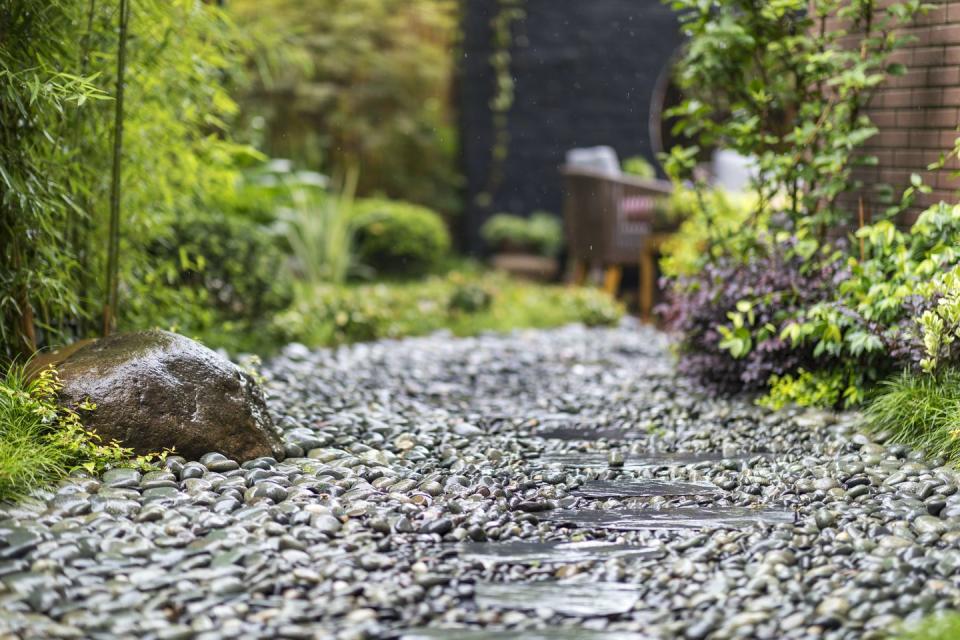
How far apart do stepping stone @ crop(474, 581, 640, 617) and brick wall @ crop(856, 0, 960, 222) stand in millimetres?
2341

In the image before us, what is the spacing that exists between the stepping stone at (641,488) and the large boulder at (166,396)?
964mm

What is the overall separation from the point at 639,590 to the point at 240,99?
6910 mm

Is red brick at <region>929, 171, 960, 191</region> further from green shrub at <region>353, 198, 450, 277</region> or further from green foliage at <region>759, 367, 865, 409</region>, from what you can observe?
green shrub at <region>353, 198, 450, 277</region>

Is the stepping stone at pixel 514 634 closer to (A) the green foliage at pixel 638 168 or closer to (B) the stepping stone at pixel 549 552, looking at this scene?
(B) the stepping stone at pixel 549 552

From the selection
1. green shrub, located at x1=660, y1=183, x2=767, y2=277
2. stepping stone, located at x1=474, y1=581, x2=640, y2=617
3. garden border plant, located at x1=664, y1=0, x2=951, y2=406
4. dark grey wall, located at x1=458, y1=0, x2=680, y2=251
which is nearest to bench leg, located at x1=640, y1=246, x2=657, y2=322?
green shrub, located at x1=660, y1=183, x2=767, y2=277

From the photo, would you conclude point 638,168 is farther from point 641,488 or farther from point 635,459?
point 641,488

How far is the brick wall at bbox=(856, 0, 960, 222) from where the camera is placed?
368cm

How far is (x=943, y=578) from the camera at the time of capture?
216 cm

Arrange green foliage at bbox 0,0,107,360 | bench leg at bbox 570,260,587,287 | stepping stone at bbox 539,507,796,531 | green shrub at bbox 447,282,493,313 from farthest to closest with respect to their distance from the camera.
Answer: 1. bench leg at bbox 570,260,587,287
2. green shrub at bbox 447,282,493,313
3. green foliage at bbox 0,0,107,360
4. stepping stone at bbox 539,507,796,531

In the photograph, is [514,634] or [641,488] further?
[641,488]

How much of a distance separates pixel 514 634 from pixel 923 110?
2.86 metres

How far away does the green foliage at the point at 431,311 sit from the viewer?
18.2ft

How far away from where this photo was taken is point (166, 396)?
288 centimetres

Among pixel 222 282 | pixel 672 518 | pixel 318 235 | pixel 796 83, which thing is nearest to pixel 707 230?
pixel 796 83
